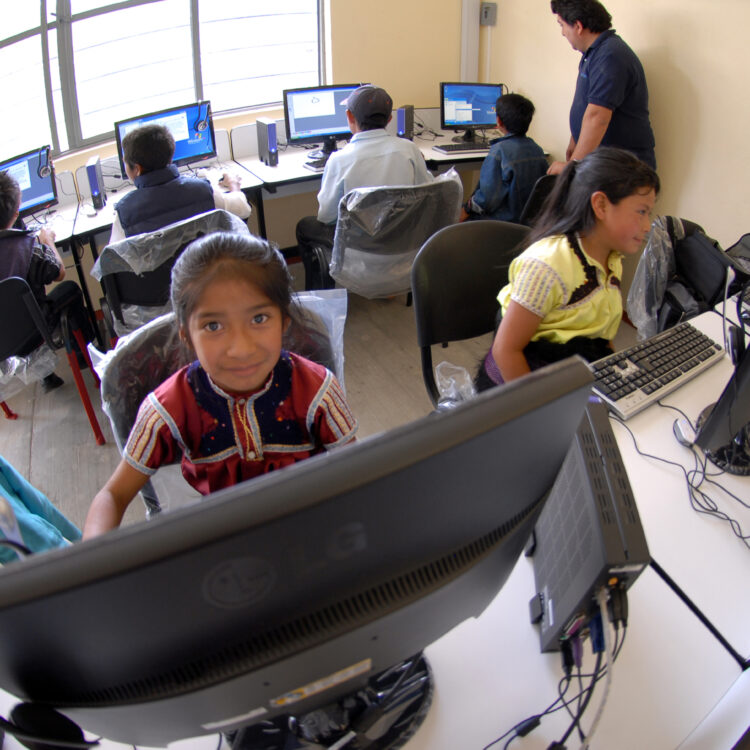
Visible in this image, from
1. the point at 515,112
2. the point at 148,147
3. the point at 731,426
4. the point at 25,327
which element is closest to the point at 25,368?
the point at 25,327

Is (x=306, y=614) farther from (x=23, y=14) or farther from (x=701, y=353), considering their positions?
(x=23, y=14)

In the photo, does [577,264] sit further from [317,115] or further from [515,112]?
[317,115]

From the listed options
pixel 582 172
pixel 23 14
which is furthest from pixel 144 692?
pixel 23 14

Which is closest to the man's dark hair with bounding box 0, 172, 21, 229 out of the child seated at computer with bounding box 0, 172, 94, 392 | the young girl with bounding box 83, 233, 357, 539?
the child seated at computer with bounding box 0, 172, 94, 392

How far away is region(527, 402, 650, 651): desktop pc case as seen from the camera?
2.13 feet

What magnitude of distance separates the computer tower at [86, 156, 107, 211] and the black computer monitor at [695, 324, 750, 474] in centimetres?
281

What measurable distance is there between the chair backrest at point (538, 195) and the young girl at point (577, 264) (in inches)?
49.0

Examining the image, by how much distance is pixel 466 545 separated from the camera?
46cm

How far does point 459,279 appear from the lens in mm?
1545

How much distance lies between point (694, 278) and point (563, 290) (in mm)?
731

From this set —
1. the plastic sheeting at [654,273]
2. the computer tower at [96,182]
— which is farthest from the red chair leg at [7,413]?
the plastic sheeting at [654,273]

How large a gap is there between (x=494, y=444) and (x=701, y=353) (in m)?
1.24

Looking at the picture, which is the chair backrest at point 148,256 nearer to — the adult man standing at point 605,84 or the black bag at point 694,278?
the black bag at point 694,278

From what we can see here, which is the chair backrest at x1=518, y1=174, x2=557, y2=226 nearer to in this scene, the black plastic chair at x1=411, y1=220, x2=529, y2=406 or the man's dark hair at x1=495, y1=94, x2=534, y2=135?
the man's dark hair at x1=495, y1=94, x2=534, y2=135
